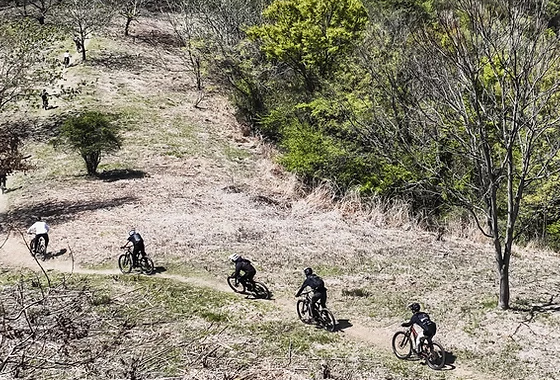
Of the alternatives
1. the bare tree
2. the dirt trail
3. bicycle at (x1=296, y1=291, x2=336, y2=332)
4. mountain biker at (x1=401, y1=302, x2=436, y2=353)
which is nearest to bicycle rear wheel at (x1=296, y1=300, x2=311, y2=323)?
bicycle at (x1=296, y1=291, x2=336, y2=332)

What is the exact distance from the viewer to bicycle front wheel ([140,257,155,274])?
19.9 meters

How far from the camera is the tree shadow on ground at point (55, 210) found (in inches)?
1032

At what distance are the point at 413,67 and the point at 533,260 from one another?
33.6 ft

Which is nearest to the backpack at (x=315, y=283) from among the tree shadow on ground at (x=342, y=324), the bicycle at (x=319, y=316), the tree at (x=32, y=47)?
the bicycle at (x=319, y=316)

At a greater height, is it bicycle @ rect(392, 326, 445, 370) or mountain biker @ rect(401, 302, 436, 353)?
mountain biker @ rect(401, 302, 436, 353)

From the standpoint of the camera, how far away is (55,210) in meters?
27.3

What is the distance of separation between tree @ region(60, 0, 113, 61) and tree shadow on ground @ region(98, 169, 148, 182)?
24.3 metres

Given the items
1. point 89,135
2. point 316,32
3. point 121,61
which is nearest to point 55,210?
point 89,135

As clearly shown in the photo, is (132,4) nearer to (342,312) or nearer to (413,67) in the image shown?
(413,67)

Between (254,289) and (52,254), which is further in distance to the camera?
(52,254)

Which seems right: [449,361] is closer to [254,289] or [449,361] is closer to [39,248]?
[254,289]

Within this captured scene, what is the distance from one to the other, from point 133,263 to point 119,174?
602 inches

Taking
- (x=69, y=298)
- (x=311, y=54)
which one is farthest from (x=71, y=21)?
(x=69, y=298)

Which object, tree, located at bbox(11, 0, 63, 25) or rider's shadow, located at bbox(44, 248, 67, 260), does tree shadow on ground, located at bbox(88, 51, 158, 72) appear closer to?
tree, located at bbox(11, 0, 63, 25)
